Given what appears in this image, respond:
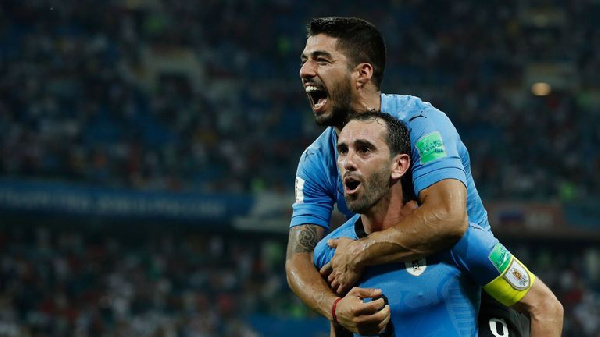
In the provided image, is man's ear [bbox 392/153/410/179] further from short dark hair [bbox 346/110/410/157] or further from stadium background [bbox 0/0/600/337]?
stadium background [bbox 0/0/600/337]

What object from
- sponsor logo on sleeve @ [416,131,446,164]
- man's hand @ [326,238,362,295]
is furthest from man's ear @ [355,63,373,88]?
man's hand @ [326,238,362,295]

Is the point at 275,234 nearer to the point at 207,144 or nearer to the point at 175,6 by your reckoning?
the point at 207,144

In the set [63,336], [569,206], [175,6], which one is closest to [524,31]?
[569,206]

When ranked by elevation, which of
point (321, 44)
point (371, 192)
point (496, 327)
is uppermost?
point (321, 44)

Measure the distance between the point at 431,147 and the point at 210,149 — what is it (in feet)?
65.5

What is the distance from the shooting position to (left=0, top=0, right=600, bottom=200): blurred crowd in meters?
23.8

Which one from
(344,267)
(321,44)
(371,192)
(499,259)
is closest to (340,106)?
(321,44)

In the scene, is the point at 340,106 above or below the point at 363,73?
below

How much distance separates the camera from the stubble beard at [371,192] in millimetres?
4539

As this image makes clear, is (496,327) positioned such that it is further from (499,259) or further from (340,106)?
(340,106)

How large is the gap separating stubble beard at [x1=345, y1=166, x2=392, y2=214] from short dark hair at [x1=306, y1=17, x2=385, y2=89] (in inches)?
40.5

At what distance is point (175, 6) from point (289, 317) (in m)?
12.5

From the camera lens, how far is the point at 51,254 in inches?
860

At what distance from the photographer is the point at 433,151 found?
4801 millimetres
